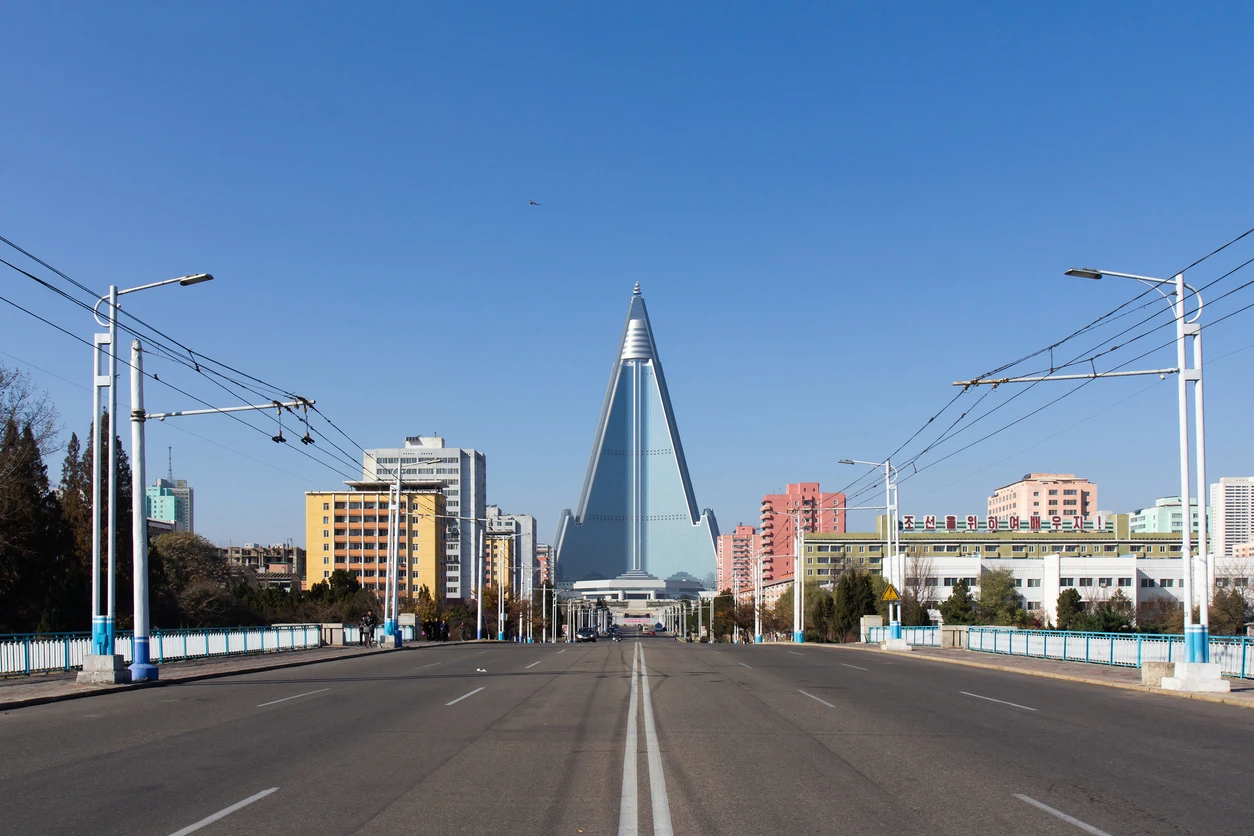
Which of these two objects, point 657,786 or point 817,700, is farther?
point 817,700

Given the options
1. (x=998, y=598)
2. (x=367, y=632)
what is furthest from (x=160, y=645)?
(x=998, y=598)

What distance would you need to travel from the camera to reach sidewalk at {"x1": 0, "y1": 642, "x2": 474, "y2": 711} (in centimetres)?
2102

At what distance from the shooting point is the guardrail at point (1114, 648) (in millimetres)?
25750

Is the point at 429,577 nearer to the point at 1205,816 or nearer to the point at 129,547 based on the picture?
the point at 129,547

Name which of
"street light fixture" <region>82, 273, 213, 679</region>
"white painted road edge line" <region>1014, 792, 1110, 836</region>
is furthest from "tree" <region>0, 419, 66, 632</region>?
"white painted road edge line" <region>1014, 792, 1110, 836</region>

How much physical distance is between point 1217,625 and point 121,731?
71311 millimetres

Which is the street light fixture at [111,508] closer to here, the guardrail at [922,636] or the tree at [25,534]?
the tree at [25,534]

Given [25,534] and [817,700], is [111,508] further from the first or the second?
[25,534]

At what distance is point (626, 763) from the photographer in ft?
37.5

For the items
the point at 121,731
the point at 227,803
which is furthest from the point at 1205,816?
the point at 121,731

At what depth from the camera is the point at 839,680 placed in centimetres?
2564

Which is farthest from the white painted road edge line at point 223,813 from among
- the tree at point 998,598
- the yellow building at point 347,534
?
the yellow building at point 347,534

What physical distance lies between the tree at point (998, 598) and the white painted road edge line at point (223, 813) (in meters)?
93.7

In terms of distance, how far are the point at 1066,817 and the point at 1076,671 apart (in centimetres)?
2235
